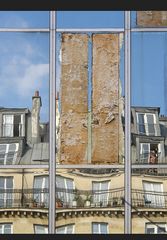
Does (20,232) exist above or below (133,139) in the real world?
below

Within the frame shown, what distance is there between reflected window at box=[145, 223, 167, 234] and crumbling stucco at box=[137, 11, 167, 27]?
3.84 meters

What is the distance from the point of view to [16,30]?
14977mm

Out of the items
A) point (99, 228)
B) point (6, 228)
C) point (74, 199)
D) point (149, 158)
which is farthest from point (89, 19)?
point (6, 228)

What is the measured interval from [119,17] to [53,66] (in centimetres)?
159

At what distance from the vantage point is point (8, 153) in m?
14.7

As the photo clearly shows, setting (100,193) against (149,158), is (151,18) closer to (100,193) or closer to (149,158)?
(149,158)

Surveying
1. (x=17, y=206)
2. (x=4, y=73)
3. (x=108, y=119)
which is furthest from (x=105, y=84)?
(x=17, y=206)

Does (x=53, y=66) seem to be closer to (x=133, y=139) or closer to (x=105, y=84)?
(x=105, y=84)

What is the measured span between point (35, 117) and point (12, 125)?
18.4 inches

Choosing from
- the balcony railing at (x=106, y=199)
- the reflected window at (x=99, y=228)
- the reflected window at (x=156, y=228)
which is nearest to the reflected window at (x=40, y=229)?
the balcony railing at (x=106, y=199)

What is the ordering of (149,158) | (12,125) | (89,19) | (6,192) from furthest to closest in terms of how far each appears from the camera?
(89,19) < (12,125) < (149,158) < (6,192)

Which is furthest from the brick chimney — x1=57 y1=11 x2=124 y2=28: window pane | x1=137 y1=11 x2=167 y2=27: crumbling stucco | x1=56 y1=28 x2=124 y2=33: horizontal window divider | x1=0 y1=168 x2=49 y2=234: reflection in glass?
x1=137 y1=11 x2=167 y2=27: crumbling stucco

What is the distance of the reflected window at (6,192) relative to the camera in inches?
571

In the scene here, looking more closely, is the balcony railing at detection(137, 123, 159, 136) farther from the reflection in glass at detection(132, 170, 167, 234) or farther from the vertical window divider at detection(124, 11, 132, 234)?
the reflection in glass at detection(132, 170, 167, 234)
